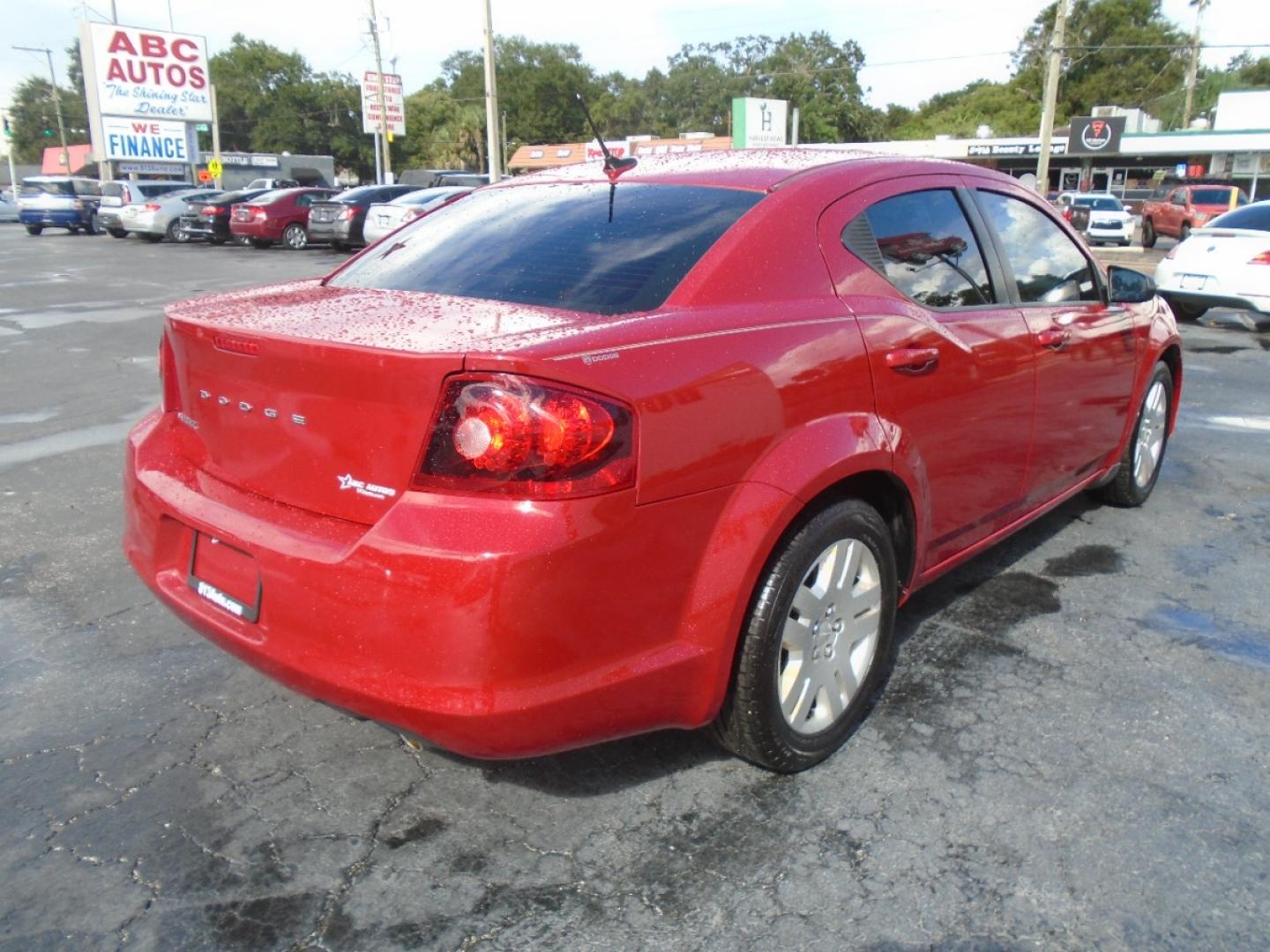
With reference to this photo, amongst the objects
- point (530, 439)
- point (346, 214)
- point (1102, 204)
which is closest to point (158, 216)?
point (346, 214)

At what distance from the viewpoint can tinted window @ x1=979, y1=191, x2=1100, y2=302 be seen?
383 centimetres

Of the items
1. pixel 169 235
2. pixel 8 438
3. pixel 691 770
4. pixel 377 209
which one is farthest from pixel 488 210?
pixel 169 235

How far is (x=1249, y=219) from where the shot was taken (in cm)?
1241

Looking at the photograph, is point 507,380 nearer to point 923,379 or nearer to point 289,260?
point 923,379

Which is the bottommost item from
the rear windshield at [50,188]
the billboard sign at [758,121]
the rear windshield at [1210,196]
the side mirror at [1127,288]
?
the side mirror at [1127,288]

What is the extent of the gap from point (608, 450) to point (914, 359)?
127 cm

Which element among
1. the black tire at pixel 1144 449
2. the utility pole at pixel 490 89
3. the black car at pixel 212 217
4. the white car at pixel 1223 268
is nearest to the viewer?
the black tire at pixel 1144 449

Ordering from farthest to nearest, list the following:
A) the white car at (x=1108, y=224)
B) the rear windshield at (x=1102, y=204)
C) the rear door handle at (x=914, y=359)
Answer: the rear windshield at (x=1102, y=204), the white car at (x=1108, y=224), the rear door handle at (x=914, y=359)

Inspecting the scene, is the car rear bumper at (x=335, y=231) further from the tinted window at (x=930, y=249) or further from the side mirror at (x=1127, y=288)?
the tinted window at (x=930, y=249)

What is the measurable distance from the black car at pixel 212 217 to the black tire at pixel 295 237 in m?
1.51

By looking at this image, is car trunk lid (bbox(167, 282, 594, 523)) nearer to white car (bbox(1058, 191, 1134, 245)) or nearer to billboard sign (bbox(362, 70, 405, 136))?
white car (bbox(1058, 191, 1134, 245))

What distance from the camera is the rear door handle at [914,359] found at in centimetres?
301

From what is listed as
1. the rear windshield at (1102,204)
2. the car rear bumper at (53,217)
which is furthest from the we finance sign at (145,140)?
the rear windshield at (1102,204)

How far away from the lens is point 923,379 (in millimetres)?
3127
